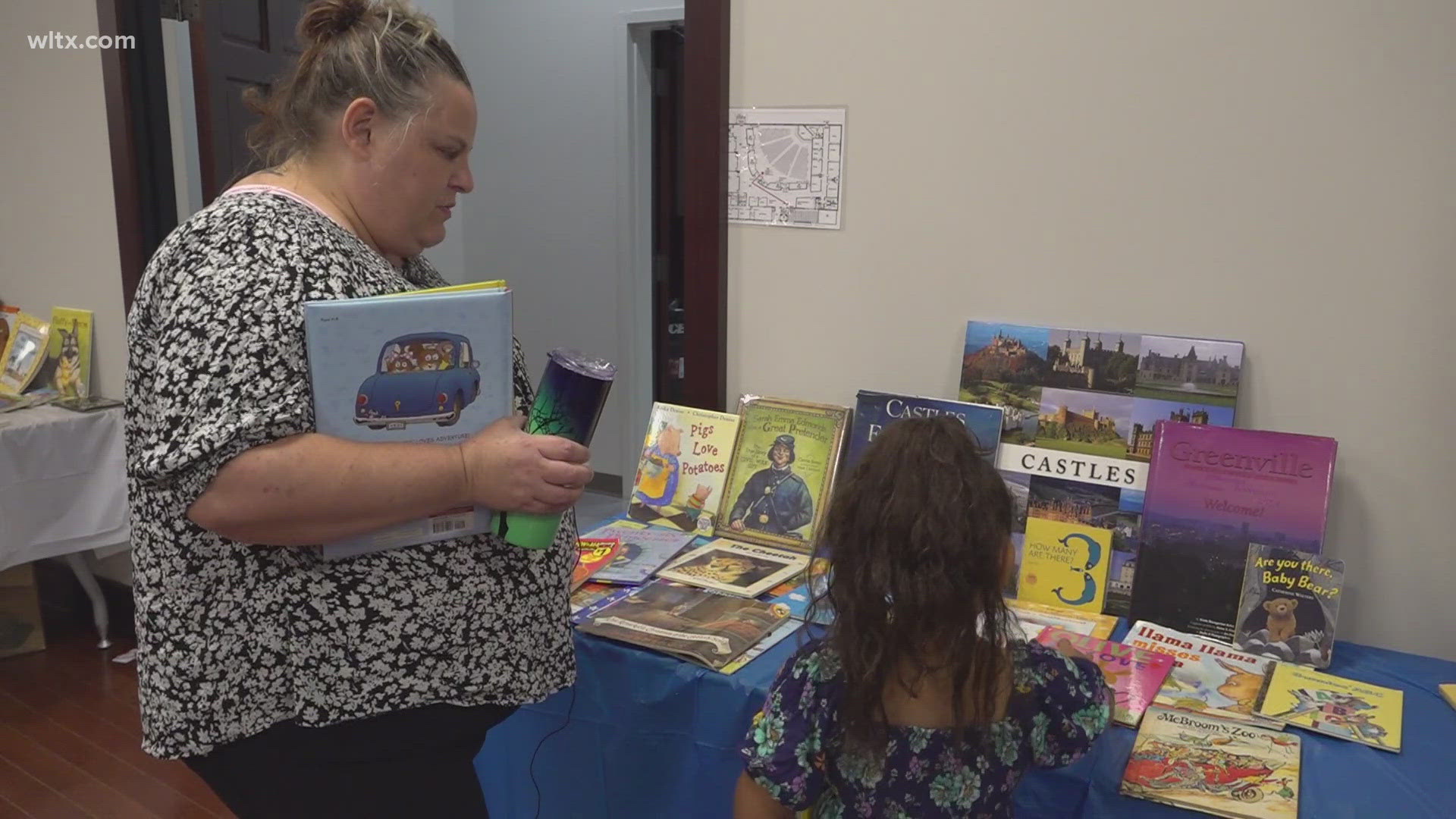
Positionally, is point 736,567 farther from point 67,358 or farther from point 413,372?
point 67,358

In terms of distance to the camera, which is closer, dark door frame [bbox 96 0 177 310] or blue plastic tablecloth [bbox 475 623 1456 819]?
blue plastic tablecloth [bbox 475 623 1456 819]

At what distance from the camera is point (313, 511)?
36.8 inches

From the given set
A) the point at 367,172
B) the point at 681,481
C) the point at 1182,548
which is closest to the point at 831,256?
the point at 681,481

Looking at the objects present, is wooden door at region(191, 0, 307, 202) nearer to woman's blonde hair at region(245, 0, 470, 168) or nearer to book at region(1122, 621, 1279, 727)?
woman's blonde hair at region(245, 0, 470, 168)

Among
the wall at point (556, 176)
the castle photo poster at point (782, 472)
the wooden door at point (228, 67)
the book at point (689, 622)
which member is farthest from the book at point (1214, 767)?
the wall at point (556, 176)

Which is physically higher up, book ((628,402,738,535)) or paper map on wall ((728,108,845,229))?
paper map on wall ((728,108,845,229))

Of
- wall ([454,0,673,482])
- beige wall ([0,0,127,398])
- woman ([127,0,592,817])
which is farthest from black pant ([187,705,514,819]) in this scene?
wall ([454,0,673,482])

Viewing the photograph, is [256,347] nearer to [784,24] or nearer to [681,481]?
[681,481]

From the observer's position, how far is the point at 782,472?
1.88 meters

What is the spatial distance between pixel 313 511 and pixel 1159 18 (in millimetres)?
1382

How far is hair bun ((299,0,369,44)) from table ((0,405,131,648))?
234 cm

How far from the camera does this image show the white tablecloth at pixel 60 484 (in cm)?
280

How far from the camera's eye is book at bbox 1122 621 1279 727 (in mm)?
1356

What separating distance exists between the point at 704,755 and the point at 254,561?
0.75 metres
